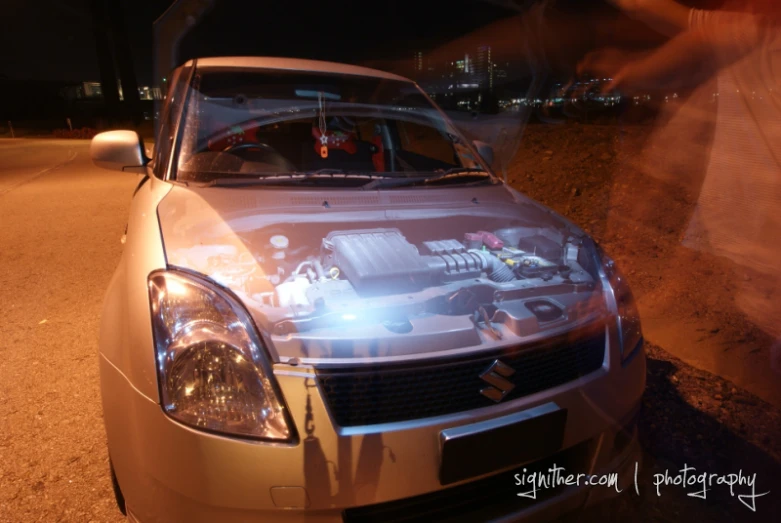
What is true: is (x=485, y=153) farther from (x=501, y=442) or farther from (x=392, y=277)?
(x=501, y=442)

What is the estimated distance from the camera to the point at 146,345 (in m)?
1.33

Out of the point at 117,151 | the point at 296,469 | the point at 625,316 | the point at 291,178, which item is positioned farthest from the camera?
the point at 117,151

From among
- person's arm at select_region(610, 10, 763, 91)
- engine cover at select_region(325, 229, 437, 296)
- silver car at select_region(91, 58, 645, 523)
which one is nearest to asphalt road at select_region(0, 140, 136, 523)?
silver car at select_region(91, 58, 645, 523)

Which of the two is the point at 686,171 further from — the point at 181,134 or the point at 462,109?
the point at 462,109

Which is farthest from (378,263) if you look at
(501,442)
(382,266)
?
(501,442)

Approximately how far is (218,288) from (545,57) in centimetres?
889

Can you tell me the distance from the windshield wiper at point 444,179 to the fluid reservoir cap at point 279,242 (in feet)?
2.01

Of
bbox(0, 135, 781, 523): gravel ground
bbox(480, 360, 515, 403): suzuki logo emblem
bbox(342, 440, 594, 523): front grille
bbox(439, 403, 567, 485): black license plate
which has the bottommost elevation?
bbox(0, 135, 781, 523): gravel ground

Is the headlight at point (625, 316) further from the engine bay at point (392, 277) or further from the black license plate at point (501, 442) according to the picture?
the black license plate at point (501, 442)

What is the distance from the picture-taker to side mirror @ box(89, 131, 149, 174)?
2.51 metres

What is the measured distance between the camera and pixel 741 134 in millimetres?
4035

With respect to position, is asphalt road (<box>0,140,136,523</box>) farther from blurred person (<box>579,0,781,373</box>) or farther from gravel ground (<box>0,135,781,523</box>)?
blurred person (<box>579,0,781,373</box>)

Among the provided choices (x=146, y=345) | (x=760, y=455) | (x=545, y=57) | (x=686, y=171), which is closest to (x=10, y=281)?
(x=146, y=345)

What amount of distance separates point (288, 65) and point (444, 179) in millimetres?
1269
